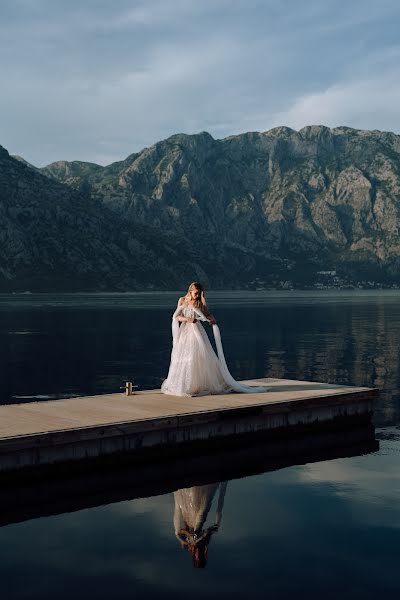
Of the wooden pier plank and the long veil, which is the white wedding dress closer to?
the long veil

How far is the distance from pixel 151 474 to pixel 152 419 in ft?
5.58

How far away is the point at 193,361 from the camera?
26750 millimetres

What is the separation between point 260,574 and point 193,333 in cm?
1365

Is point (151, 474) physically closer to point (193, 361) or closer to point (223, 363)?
point (193, 361)

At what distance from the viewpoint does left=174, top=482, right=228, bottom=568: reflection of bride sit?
15320mm

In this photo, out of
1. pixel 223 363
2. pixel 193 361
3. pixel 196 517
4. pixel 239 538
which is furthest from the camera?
pixel 223 363

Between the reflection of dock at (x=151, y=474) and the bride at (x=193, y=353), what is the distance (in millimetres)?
3443

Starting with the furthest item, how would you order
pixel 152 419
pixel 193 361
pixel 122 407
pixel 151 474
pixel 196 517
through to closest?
pixel 193 361 < pixel 122 407 < pixel 152 419 < pixel 151 474 < pixel 196 517

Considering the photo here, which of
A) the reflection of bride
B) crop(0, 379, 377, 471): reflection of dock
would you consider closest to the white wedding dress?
crop(0, 379, 377, 471): reflection of dock

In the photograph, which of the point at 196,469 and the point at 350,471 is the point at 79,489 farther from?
the point at 350,471

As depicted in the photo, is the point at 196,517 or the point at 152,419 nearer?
the point at 196,517

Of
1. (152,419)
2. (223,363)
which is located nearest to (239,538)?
(152,419)

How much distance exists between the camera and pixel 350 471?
2253 centimetres

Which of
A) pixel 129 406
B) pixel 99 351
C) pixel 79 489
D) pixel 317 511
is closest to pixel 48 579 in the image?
pixel 79 489
